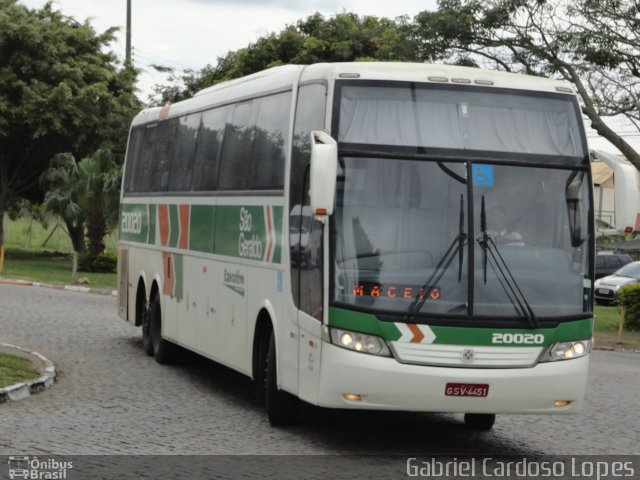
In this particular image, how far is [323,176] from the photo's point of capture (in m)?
10.3

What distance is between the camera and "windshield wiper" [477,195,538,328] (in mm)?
10742

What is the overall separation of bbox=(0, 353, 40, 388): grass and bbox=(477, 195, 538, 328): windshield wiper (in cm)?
527

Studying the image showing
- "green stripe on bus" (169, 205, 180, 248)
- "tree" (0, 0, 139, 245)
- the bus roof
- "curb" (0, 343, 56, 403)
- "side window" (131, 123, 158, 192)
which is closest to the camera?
the bus roof

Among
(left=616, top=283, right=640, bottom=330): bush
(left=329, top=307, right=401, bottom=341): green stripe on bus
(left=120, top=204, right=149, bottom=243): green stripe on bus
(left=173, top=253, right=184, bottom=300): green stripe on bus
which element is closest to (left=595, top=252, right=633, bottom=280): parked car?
(left=616, top=283, right=640, bottom=330): bush

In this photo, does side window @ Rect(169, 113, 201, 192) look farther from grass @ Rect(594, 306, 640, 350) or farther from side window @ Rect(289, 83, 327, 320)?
grass @ Rect(594, 306, 640, 350)

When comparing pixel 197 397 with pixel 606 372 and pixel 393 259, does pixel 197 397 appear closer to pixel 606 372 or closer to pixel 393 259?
pixel 393 259

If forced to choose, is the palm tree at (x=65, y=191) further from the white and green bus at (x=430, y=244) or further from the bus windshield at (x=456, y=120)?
the bus windshield at (x=456, y=120)

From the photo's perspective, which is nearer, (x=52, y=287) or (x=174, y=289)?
(x=174, y=289)

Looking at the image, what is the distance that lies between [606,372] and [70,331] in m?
8.34

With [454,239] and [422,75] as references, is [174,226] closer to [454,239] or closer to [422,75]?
[422,75]

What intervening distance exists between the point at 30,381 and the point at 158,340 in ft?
12.9

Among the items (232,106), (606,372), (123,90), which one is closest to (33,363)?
(232,106)

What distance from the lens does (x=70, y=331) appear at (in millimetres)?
21266

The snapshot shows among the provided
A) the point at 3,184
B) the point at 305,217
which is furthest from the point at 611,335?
the point at 3,184
